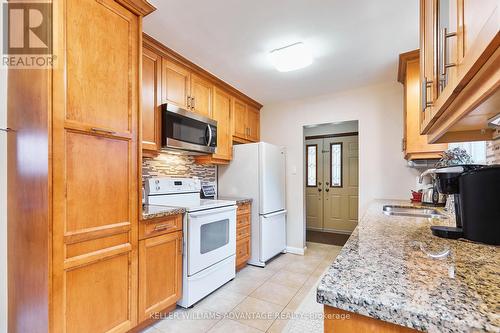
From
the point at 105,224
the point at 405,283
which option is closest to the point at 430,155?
the point at 405,283

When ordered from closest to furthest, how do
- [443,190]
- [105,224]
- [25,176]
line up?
[443,190] < [25,176] < [105,224]

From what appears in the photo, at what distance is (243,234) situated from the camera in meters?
2.99

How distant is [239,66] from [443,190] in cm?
212

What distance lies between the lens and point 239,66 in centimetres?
255

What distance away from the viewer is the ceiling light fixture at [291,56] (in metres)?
2.14

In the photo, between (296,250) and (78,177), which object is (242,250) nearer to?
(296,250)

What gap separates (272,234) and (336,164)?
2.36 meters

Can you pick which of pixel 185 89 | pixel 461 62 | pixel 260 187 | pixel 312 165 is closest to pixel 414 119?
pixel 260 187

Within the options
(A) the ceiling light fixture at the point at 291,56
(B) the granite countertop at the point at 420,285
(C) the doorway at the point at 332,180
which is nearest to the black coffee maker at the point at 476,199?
(B) the granite countertop at the point at 420,285

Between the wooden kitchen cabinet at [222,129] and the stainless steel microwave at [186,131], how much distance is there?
18 centimetres

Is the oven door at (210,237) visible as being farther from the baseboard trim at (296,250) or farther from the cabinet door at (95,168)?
the baseboard trim at (296,250)

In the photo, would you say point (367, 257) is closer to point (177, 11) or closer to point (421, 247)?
point (421, 247)

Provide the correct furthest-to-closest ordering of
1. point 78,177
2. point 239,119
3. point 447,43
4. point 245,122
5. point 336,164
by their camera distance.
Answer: point 336,164, point 245,122, point 239,119, point 78,177, point 447,43

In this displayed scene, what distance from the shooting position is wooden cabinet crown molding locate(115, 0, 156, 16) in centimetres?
158
